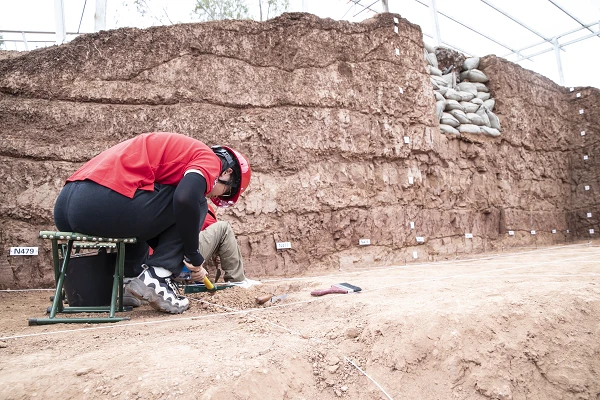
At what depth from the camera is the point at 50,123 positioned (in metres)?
4.08

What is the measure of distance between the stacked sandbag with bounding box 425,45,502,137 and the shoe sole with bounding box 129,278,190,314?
16.0 feet

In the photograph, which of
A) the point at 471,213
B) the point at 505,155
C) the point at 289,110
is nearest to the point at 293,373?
the point at 289,110

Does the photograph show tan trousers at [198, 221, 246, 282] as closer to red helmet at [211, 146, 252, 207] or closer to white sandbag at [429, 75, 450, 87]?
red helmet at [211, 146, 252, 207]

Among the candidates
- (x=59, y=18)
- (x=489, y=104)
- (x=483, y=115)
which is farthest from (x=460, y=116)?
(x=59, y=18)

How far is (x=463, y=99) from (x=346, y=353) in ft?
19.3

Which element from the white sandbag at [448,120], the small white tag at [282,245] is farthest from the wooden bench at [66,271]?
the white sandbag at [448,120]

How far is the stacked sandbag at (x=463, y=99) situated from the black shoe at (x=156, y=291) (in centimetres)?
483

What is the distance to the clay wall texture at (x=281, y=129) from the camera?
159 inches

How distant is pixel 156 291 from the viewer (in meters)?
2.20

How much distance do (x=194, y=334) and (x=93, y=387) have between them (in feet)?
1.89

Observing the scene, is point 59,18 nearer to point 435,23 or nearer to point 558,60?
point 435,23

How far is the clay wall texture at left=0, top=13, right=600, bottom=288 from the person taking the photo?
4039 mm

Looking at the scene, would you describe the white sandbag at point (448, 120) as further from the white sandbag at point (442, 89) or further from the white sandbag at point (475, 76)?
the white sandbag at point (475, 76)

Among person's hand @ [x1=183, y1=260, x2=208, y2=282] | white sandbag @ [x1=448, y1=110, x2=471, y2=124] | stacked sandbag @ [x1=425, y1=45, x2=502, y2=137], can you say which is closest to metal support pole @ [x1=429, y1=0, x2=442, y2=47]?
stacked sandbag @ [x1=425, y1=45, x2=502, y2=137]
